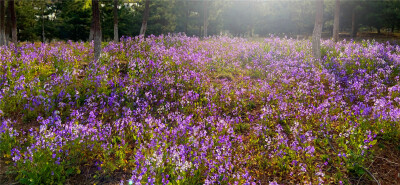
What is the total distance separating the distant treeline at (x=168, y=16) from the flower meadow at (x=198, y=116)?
94.7 feet

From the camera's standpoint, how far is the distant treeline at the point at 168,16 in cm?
4006

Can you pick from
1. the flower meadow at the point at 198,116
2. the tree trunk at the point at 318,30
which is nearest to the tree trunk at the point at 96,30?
the flower meadow at the point at 198,116

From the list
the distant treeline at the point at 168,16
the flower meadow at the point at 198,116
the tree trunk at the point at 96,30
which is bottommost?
the flower meadow at the point at 198,116

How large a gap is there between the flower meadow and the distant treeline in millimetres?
28870

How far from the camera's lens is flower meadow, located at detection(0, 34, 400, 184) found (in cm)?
523

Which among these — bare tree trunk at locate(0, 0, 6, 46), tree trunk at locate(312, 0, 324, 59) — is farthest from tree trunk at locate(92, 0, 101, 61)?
tree trunk at locate(312, 0, 324, 59)

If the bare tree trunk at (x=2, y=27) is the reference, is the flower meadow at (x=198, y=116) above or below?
below

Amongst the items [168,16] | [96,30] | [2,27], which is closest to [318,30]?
[96,30]

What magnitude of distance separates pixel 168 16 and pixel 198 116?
33.5 meters

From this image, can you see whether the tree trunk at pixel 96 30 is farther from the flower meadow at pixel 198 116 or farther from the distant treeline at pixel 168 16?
the distant treeline at pixel 168 16

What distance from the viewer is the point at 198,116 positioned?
7.60 m

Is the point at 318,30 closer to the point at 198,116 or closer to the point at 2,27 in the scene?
the point at 198,116

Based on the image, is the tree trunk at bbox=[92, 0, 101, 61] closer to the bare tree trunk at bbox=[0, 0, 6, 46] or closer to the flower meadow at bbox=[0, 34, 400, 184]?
the flower meadow at bbox=[0, 34, 400, 184]

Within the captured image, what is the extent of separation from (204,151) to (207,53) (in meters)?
7.89
